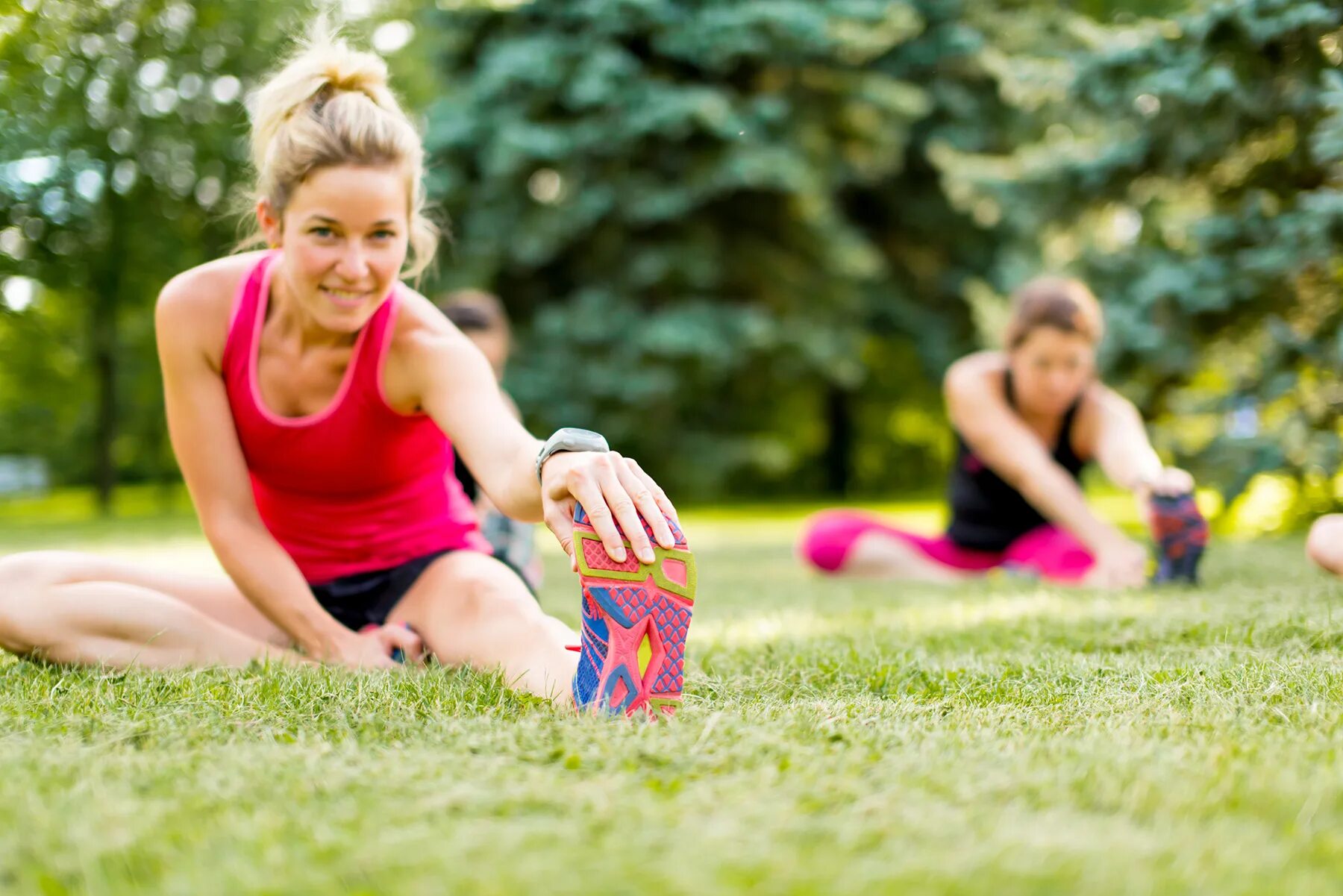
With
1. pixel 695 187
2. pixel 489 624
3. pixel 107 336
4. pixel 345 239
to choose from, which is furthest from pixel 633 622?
pixel 107 336

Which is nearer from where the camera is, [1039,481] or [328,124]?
[328,124]

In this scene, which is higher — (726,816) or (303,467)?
(303,467)

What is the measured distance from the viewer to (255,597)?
2332 mm

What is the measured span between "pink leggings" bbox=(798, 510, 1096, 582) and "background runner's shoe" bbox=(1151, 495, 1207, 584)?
0.71 metres

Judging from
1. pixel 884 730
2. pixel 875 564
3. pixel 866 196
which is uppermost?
pixel 866 196

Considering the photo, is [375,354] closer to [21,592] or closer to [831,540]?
[21,592]

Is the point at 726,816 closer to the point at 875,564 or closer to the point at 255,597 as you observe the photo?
the point at 255,597

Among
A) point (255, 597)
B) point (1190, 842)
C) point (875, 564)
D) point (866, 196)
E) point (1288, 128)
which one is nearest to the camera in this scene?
point (1190, 842)

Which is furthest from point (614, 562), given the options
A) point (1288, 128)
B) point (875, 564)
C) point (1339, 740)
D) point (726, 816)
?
point (1288, 128)

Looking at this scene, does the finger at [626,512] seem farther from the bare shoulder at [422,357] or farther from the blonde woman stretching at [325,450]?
the bare shoulder at [422,357]

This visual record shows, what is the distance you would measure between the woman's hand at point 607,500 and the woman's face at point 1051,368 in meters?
2.65

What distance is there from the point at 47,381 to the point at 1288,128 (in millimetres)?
13285

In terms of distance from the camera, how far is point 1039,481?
3.99m

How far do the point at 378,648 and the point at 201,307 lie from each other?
0.78 m
